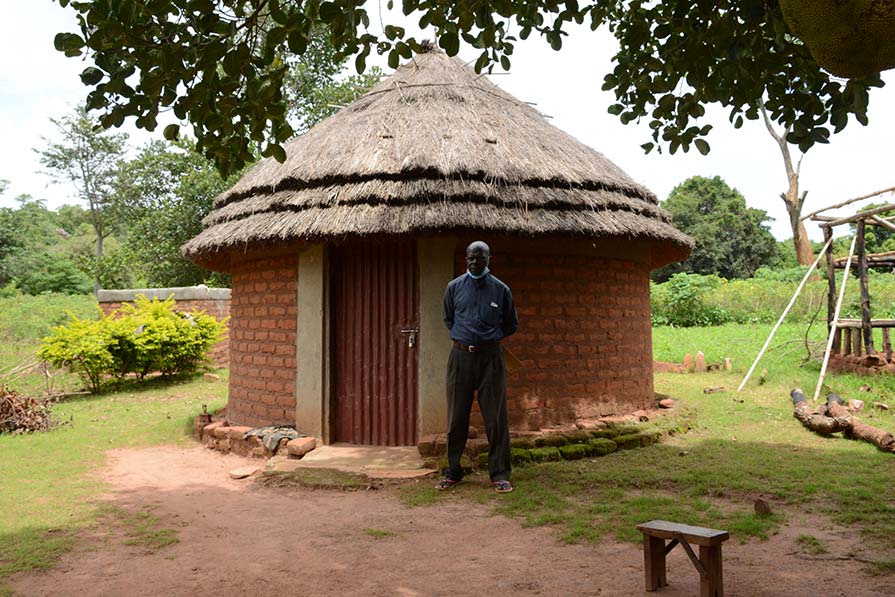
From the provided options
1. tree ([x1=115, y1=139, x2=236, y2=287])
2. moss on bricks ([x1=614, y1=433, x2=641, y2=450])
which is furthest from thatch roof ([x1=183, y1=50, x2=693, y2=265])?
tree ([x1=115, y1=139, x2=236, y2=287])

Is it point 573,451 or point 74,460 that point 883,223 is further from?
point 74,460

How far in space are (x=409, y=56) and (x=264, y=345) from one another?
4096 millimetres

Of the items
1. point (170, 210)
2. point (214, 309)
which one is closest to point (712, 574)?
point (214, 309)

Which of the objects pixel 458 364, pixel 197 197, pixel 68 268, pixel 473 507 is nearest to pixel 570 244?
pixel 458 364

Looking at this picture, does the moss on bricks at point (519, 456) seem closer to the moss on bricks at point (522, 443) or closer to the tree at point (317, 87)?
the moss on bricks at point (522, 443)

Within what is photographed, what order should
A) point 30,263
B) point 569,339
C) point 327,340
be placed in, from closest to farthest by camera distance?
point 327,340 < point 569,339 < point 30,263

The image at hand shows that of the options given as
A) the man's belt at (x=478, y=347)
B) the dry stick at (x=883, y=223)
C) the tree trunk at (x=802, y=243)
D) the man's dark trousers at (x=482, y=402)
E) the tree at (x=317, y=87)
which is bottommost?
the man's dark trousers at (x=482, y=402)

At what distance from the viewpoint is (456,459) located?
5527 mm

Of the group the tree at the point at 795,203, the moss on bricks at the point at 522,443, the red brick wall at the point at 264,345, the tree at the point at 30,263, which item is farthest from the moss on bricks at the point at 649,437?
the tree at the point at 30,263

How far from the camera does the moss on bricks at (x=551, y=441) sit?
6.39 m

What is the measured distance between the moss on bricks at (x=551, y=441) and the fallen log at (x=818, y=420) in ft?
9.72

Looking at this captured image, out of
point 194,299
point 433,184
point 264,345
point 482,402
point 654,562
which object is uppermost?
point 433,184

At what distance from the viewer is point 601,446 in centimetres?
652

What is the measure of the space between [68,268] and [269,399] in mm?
30773
